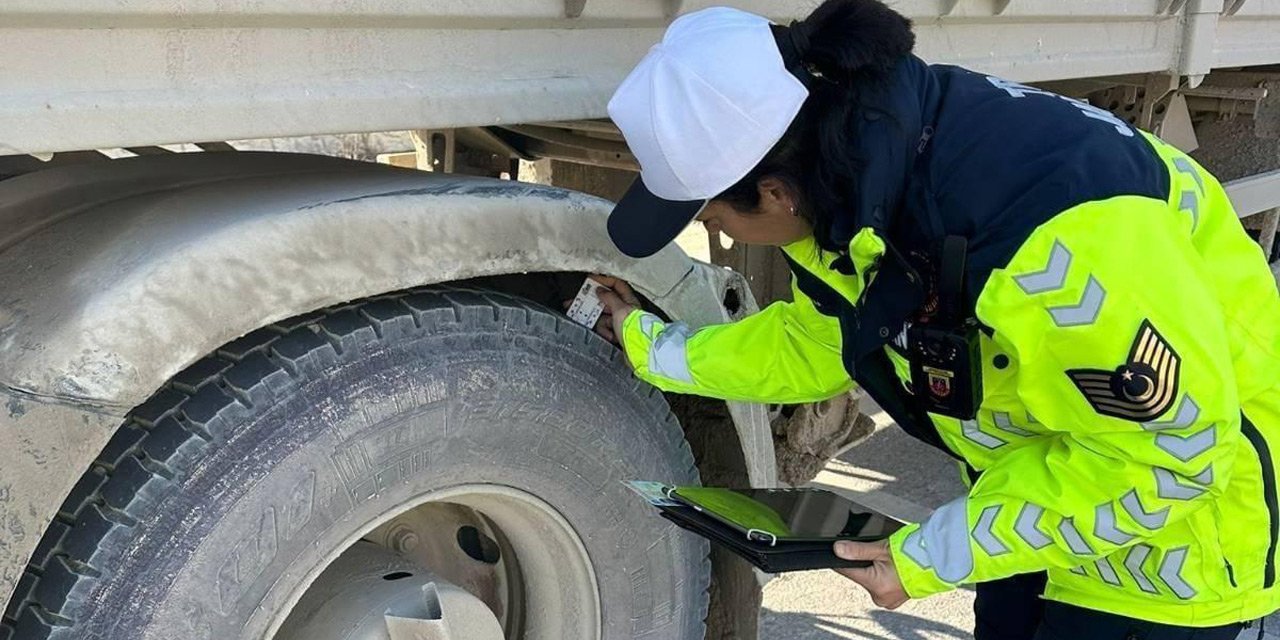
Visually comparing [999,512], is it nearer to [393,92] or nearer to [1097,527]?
[1097,527]

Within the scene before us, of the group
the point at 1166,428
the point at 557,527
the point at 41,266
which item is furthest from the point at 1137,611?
the point at 41,266

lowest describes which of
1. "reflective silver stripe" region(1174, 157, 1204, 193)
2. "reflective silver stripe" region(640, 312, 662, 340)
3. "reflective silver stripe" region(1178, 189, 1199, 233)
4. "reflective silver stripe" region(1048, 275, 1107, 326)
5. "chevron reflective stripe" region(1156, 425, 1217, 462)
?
"chevron reflective stripe" region(1156, 425, 1217, 462)

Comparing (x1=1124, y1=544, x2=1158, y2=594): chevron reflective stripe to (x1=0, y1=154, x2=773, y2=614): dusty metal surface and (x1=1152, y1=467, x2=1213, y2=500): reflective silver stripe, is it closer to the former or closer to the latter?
(x1=1152, y1=467, x2=1213, y2=500): reflective silver stripe

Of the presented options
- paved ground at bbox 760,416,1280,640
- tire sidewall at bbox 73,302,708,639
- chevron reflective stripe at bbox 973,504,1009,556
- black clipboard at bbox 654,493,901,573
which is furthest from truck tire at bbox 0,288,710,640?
paved ground at bbox 760,416,1280,640

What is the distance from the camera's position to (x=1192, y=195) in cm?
145

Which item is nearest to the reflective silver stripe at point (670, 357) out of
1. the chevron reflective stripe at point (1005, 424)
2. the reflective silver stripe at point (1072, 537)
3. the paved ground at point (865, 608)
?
the chevron reflective stripe at point (1005, 424)

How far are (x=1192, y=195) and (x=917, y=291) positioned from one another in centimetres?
40

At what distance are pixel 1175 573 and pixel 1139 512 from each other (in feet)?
0.87

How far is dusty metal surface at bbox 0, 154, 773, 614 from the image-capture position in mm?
1133

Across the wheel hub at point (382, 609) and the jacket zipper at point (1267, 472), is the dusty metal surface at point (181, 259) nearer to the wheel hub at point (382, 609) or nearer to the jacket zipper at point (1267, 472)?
the wheel hub at point (382, 609)

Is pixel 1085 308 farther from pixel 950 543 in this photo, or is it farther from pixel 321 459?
pixel 321 459

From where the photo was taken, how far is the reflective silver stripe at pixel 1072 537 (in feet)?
4.72

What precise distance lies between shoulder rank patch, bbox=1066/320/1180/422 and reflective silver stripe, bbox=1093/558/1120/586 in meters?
0.41

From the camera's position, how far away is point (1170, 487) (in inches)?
54.5
